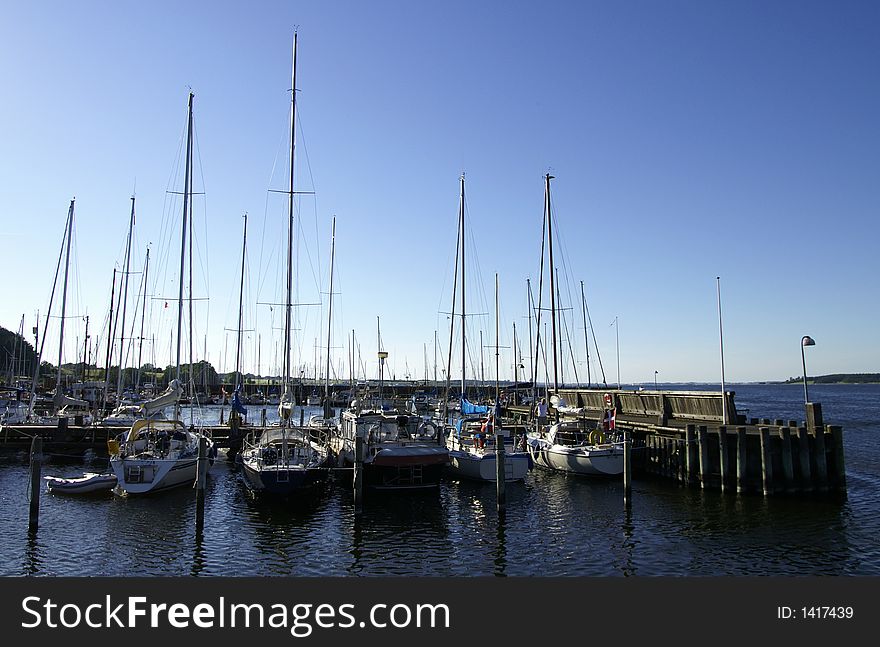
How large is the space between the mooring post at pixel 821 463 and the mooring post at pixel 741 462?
9.90 feet

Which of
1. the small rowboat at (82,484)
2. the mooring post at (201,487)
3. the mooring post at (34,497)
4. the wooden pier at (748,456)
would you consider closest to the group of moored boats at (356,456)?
the small rowboat at (82,484)

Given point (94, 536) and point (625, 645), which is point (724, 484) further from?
point (94, 536)

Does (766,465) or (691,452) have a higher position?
(691,452)

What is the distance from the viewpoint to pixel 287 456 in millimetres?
28703

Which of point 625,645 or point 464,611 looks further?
point 464,611

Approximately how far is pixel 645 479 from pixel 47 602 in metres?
28.5

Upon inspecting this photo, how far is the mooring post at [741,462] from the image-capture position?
28.6 m

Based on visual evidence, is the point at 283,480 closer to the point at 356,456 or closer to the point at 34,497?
the point at 356,456

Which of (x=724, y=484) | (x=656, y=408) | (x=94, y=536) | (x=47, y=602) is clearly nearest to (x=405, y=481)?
(x=94, y=536)

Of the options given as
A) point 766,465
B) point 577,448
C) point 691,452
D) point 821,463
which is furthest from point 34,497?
point 821,463

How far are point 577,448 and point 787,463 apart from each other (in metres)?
10.3

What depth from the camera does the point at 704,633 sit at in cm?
1290

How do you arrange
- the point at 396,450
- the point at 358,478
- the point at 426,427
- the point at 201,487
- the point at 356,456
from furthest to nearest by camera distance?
the point at 426,427 → the point at 396,450 → the point at 356,456 → the point at 358,478 → the point at 201,487

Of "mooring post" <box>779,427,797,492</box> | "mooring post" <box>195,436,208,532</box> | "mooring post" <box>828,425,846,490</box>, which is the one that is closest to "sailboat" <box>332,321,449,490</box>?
"mooring post" <box>195,436,208,532</box>
